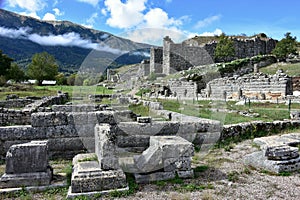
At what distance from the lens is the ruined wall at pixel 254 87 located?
2148cm


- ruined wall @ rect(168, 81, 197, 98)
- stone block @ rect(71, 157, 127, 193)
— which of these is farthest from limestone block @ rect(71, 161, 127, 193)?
ruined wall @ rect(168, 81, 197, 98)

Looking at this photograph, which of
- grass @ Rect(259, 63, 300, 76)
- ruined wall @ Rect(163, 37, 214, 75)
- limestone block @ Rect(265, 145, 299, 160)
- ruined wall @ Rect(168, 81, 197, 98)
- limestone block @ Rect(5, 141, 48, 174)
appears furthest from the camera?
ruined wall @ Rect(163, 37, 214, 75)

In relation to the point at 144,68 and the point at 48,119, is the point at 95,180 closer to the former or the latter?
the point at 48,119

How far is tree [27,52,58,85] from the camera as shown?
58812mm

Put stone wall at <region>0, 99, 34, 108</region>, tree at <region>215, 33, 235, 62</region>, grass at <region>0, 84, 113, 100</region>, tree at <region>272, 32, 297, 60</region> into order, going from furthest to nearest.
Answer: tree at <region>215, 33, 235, 62</region> → tree at <region>272, 32, 297, 60</region> → grass at <region>0, 84, 113, 100</region> → stone wall at <region>0, 99, 34, 108</region>

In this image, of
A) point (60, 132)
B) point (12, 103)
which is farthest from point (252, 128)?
point (12, 103)

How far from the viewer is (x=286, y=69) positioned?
31906mm

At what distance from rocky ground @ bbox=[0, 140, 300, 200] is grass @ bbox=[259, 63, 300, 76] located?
25518mm

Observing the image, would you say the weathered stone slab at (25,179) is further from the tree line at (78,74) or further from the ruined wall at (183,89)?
the tree line at (78,74)

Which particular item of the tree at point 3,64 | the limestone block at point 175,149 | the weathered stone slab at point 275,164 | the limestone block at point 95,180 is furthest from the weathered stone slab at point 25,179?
the tree at point 3,64

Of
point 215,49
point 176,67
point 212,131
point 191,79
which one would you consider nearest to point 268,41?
point 215,49

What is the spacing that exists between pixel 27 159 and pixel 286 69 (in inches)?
1285

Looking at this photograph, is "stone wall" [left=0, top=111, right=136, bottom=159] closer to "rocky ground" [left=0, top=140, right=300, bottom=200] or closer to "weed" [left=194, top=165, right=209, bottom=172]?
"rocky ground" [left=0, top=140, right=300, bottom=200]

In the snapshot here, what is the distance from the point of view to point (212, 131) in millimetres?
9438
